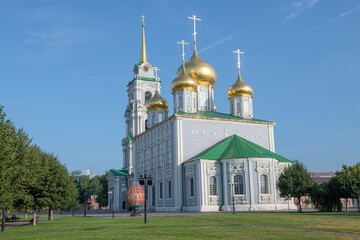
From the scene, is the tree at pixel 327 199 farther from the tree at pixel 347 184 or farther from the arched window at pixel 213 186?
the arched window at pixel 213 186

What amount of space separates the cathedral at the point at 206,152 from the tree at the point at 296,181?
16.3 ft

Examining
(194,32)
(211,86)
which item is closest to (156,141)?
(211,86)

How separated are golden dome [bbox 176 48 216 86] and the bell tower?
19.2m

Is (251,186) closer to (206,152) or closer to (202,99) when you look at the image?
(206,152)

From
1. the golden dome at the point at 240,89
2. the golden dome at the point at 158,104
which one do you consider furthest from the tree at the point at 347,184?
the golden dome at the point at 158,104

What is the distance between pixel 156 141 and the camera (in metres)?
54.3

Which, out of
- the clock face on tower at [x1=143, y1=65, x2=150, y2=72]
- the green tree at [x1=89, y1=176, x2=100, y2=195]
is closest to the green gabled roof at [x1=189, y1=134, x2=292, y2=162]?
the clock face on tower at [x1=143, y1=65, x2=150, y2=72]

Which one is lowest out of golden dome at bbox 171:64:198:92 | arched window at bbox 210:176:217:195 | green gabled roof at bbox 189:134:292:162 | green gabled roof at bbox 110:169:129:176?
arched window at bbox 210:176:217:195

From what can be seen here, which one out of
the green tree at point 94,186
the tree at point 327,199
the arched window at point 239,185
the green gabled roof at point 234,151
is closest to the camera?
the tree at point 327,199

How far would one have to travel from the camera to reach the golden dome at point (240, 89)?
53925 millimetres

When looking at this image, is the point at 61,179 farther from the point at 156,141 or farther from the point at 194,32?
the point at 194,32

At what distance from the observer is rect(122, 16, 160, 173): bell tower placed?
75.8 meters

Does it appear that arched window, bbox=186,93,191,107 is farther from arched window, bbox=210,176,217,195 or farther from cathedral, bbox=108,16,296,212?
arched window, bbox=210,176,217,195

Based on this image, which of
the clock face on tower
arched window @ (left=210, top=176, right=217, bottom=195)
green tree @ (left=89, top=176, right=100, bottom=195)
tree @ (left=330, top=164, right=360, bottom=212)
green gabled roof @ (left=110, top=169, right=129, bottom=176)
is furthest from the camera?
green tree @ (left=89, top=176, right=100, bottom=195)
